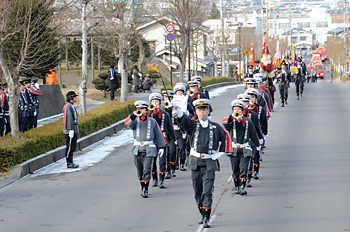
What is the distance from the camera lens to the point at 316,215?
8.69m

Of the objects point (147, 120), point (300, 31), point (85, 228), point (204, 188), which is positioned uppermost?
point (300, 31)

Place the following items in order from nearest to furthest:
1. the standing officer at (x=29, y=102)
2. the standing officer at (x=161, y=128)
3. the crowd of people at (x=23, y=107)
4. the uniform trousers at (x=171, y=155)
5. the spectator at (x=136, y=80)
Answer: the standing officer at (x=161, y=128), the uniform trousers at (x=171, y=155), the crowd of people at (x=23, y=107), the standing officer at (x=29, y=102), the spectator at (x=136, y=80)

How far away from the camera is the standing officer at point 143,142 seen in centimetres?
1018

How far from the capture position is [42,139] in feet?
44.7

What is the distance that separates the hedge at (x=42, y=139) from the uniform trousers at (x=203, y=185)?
5.32 meters

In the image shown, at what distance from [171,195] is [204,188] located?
7.31ft

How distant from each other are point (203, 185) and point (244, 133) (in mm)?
2314

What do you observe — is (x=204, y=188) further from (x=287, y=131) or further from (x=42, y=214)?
(x=287, y=131)

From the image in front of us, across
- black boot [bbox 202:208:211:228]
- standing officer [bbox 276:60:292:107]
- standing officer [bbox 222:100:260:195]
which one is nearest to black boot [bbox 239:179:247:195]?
standing officer [bbox 222:100:260:195]

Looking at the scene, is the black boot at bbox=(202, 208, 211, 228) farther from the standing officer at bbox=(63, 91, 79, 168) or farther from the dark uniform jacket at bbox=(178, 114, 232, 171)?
the standing officer at bbox=(63, 91, 79, 168)

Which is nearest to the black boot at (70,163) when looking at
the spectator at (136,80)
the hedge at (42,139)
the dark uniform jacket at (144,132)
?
the hedge at (42,139)

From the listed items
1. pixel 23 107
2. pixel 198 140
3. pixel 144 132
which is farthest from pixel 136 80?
pixel 198 140

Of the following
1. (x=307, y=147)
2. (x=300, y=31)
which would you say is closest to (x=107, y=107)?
(x=307, y=147)

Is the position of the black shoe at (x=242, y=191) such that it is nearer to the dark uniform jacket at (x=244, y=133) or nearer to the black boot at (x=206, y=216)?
the dark uniform jacket at (x=244, y=133)
